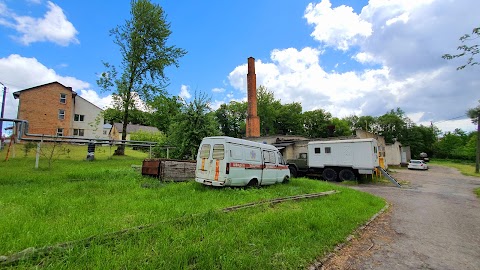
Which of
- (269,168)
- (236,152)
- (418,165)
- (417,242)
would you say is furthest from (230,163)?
(418,165)

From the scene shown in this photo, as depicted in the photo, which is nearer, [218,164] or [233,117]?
[218,164]

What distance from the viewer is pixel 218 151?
9258 millimetres

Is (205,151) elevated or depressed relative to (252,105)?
depressed

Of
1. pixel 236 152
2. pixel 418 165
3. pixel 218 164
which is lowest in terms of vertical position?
pixel 418 165

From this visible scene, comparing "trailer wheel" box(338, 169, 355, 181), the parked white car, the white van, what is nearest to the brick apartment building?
the white van

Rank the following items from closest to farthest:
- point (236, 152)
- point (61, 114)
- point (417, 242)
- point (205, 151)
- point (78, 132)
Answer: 1. point (417, 242)
2. point (236, 152)
3. point (205, 151)
4. point (61, 114)
5. point (78, 132)

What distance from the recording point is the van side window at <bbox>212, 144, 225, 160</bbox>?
29.9ft

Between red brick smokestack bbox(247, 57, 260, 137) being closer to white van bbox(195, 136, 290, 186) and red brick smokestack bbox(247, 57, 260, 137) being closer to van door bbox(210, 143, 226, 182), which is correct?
white van bbox(195, 136, 290, 186)

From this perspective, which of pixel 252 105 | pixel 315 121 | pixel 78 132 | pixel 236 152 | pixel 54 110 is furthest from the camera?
pixel 315 121

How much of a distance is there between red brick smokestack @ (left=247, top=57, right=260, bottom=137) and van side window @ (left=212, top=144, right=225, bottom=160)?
870 inches

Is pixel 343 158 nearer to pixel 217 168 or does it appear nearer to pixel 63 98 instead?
pixel 217 168

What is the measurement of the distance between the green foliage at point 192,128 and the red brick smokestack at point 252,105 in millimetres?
15357

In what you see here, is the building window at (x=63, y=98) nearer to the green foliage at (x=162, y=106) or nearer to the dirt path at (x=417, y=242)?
the green foliage at (x=162, y=106)

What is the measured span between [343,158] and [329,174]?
1.70 meters
